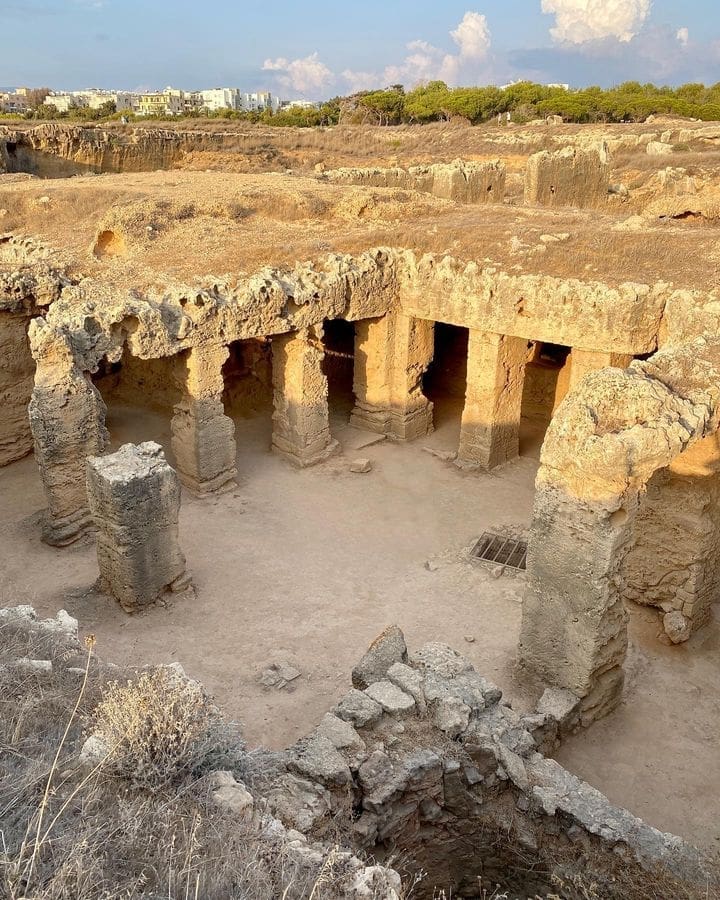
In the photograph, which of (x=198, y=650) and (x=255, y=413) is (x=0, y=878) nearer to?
(x=198, y=650)

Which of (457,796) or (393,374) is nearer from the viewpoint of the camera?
(457,796)

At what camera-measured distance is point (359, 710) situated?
568 cm

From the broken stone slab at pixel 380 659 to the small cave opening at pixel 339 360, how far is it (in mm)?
9378

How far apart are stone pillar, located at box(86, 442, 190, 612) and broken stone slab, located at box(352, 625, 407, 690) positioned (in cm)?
353

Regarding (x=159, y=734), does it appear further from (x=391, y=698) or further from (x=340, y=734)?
(x=391, y=698)

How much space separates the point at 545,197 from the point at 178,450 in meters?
12.0

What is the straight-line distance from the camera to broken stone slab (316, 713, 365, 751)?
5367 mm

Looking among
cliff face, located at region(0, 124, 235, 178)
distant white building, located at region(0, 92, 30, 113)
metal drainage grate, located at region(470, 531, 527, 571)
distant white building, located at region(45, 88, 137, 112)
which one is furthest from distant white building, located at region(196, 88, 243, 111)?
metal drainage grate, located at region(470, 531, 527, 571)

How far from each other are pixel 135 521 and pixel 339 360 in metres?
8.99

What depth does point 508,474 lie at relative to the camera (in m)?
12.9

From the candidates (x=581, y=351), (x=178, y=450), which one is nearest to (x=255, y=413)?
(x=178, y=450)

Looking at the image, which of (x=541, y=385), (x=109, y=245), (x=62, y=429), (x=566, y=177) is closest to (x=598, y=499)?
(x=62, y=429)

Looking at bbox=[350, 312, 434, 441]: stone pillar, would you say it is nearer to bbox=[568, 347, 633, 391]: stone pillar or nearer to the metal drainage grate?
bbox=[568, 347, 633, 391]: stone pillar

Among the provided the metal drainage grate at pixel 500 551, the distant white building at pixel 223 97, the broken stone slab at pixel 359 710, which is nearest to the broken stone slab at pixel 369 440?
the metal drainage grate at pixel 500 551
